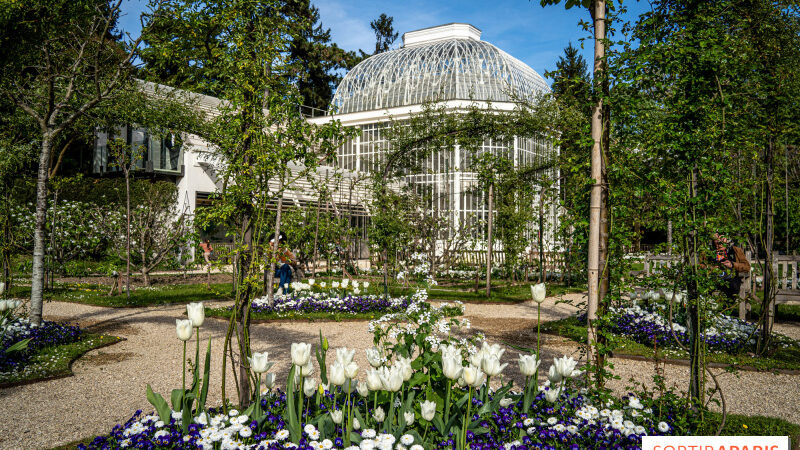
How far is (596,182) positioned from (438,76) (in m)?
19.1

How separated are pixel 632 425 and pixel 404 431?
121 cm

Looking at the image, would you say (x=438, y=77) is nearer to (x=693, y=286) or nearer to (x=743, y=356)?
(x=743, y=356)

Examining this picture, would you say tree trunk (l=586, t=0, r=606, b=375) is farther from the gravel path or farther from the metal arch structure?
the metal arch structure

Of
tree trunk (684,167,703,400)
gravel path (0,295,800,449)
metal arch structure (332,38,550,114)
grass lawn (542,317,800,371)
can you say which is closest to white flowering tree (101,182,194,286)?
gravel path (0,295,800,449)

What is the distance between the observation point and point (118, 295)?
33.4 feet

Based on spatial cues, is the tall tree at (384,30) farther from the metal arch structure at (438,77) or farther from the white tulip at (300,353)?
the white tulip at (300,353)

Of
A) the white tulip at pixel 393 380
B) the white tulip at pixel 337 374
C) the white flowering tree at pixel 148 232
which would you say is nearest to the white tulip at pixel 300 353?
the white tulip at pixel 337 374

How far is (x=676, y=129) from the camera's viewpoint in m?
3.20

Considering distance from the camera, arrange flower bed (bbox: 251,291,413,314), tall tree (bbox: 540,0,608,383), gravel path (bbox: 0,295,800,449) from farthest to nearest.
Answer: flower bed (bbox: 251,291,413,314), gravel path (bbox: 0,295,800,449), tall tree (bbox: 540,0,608,383)

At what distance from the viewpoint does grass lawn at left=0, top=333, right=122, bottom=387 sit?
4574 millimetres

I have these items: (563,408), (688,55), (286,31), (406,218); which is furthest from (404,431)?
(406,218)

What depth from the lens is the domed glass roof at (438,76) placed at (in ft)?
69.4

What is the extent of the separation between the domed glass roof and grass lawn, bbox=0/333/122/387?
15.9 metres

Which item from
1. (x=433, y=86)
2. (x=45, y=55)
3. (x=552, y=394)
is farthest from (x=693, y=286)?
(x=433, y=86)
